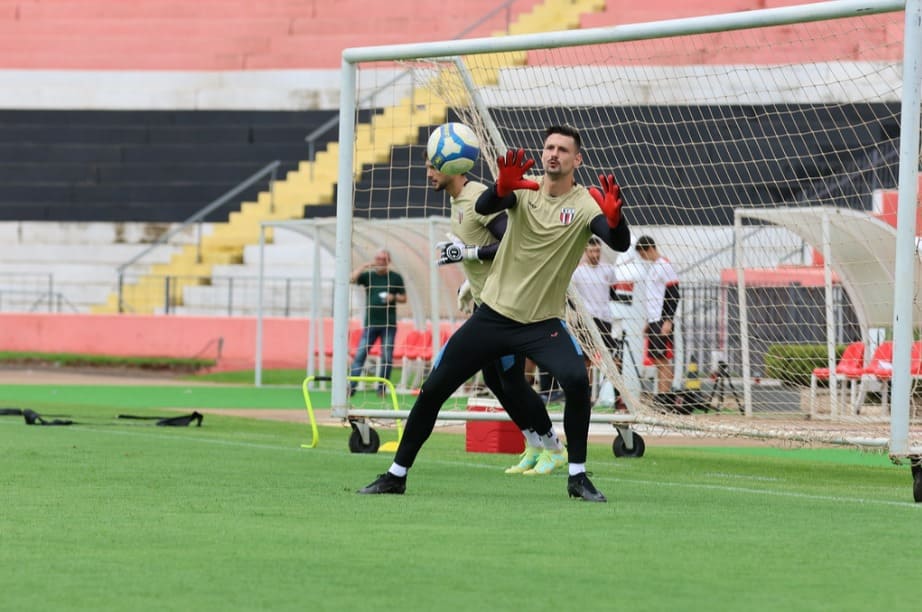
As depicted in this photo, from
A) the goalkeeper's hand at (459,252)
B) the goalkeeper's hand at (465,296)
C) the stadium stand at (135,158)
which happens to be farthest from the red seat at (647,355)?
the stadium stand at (135,158)

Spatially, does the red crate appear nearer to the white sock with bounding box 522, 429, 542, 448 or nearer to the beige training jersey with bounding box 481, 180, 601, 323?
the white sock with bounding box 522, 429, 542, 448

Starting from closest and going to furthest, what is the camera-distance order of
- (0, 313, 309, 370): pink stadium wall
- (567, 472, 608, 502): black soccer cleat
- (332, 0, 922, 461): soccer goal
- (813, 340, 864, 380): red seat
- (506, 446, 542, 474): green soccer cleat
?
(567, 472, 608, 502): black soccer cleat, (332, 0, 922, 461): soccer goal, (506, 446, 542, 474): green soccer cleat, (813, 340, 864, 380): red seat, (0, 313, 309, 370): pink stadium wall

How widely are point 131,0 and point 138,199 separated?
880 centimetres

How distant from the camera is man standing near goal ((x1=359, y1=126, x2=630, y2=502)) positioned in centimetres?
890

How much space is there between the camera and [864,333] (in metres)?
17.2

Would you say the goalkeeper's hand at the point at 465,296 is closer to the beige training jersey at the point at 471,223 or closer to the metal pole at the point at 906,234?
the beige training jersey at the point at 471,223

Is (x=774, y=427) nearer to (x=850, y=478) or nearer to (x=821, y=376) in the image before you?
(x=850, y=478)

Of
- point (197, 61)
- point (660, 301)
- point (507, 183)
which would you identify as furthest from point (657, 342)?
point (197, 61)

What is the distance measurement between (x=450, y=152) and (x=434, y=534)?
3575 mm

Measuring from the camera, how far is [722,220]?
16406mm

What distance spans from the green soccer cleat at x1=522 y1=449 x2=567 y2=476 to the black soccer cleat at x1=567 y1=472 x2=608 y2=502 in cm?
179

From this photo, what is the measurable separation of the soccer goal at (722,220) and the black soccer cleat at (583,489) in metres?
1.91

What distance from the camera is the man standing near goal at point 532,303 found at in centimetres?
890

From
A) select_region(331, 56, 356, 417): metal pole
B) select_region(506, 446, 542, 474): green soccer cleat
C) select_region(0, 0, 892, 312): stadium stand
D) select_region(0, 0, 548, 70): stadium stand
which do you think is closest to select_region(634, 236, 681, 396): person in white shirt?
select_region(331, 56, 356, 417): metal pole
